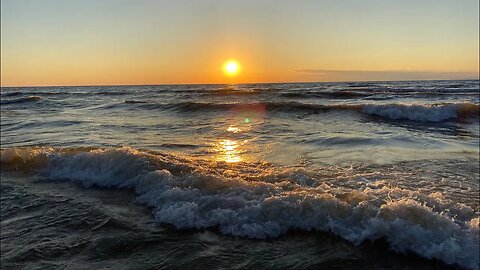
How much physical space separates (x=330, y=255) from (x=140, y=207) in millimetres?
3062

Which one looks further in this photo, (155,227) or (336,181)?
(336,181)

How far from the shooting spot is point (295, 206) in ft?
17.8

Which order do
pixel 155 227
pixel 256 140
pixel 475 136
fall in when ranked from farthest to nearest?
pixel 475 136
pixel 256 140
pixel 155 227

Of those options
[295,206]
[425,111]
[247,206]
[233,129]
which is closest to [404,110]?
[425,111]

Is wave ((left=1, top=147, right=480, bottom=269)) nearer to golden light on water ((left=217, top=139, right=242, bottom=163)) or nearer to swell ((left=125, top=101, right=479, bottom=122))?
golden light on water ((left=217, top=139, right=242, bottom=163))

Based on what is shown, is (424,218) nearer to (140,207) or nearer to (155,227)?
(155,227)

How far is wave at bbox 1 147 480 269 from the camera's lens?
15.1 feet

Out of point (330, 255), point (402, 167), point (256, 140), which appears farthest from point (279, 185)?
point (256, 140)

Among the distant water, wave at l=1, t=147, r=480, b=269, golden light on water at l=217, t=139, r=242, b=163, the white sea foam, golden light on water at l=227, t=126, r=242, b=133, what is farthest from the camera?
the white sea foam

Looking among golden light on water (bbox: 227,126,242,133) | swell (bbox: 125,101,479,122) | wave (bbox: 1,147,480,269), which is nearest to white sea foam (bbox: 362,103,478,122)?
swell (bbox: 125,101,479,122)

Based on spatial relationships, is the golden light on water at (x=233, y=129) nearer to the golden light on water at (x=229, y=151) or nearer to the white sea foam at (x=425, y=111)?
the golden light on water at (x=229, y=151)

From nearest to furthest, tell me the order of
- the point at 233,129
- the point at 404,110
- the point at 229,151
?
1. the point at 229,151
2. the point at 233,129
3. the point at 404,110

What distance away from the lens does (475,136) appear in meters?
12.9

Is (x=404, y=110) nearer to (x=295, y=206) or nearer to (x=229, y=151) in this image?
(x=229, y=151)
